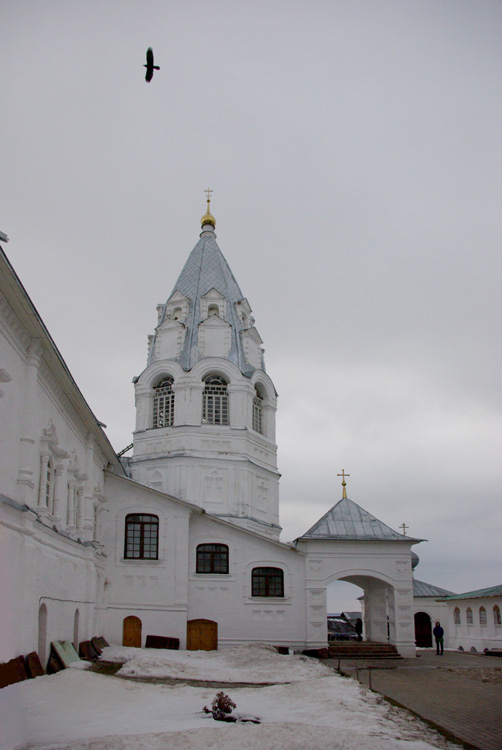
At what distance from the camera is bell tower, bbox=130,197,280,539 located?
3319 centimetres

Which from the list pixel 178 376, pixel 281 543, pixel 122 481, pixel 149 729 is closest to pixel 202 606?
pixel 281 543

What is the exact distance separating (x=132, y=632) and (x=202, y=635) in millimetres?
2526

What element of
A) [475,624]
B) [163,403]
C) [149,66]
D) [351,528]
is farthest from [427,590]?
[149,66]

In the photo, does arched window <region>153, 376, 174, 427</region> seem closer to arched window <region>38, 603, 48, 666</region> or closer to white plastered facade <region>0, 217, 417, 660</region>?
white plastered facade <region>0, 217, 417, 660</region>

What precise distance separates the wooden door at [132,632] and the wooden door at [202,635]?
1844mm

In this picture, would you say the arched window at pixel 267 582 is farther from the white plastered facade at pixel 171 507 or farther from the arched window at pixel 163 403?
the arched window at pixel 163 403

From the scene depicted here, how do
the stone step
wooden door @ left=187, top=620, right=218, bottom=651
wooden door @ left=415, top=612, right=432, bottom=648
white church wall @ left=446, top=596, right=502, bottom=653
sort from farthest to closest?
wooden door @ left=415, top=612, right=432, bottom=648, white church wall @ left=446, top=596, right=502, bottom=653, wooden door @ left=187, top=620, right=218, bottom=651, the stone step

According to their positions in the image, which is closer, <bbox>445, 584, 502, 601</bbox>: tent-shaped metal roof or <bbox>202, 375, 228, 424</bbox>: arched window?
<bbox>445, 584, 502, 601</bbox>: tent-shaped metal roof

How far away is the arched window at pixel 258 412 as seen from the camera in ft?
118

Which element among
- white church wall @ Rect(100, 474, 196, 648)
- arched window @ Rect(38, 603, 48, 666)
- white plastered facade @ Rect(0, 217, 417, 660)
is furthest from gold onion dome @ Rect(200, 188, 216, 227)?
arched window @ Rect(38, 603, 48, 666)

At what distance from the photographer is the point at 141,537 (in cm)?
2661

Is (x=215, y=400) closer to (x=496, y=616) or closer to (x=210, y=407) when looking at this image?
(x=210, y=407)

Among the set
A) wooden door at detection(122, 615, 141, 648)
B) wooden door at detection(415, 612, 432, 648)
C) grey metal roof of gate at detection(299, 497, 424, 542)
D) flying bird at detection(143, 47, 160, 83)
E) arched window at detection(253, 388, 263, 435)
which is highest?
arched window at detection(253, 388, 263, 435)

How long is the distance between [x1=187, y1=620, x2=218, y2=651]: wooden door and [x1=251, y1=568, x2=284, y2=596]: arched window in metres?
1.93
